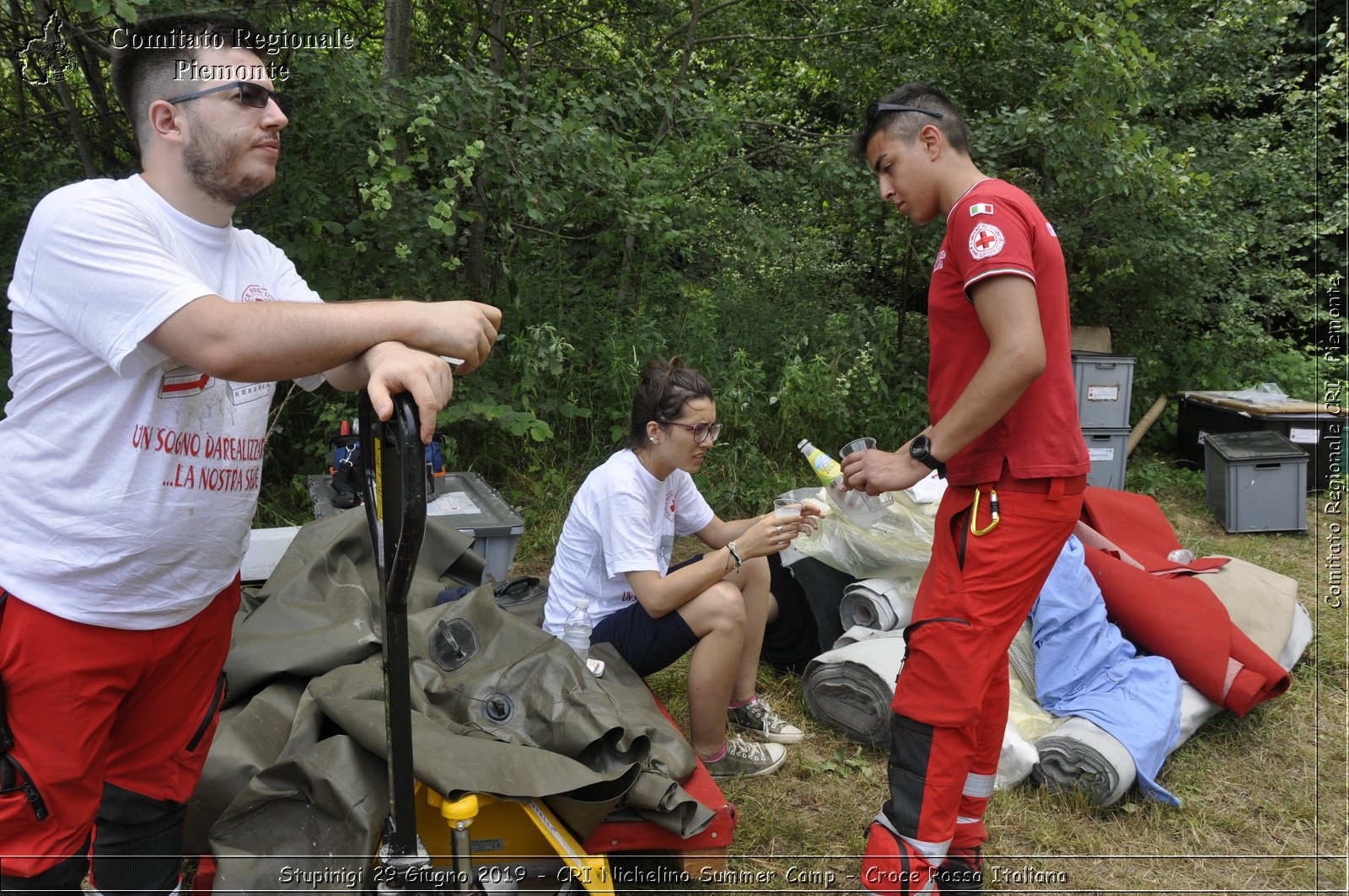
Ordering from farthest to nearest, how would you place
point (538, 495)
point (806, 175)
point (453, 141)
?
point (806, 175) → point (538, 495) → point (453, 141)

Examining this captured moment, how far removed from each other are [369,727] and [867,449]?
160cm

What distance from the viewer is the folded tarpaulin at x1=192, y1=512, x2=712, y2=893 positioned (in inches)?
92.1

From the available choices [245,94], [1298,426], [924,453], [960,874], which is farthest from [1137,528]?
[245,94]

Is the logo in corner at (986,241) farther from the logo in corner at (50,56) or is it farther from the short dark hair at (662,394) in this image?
the logo in corner at (50,56)

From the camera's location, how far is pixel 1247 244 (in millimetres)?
8531

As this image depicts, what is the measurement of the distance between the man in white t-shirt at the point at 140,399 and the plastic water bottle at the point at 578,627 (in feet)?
5.11

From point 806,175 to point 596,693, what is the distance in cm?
556

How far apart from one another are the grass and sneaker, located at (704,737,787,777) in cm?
4

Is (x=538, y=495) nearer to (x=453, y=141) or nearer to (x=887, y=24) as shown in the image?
(x=453, y=141)

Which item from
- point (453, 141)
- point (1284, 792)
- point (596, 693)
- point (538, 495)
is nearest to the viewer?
point (596, 693)

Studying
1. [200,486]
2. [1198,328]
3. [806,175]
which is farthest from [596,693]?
[1198,328]

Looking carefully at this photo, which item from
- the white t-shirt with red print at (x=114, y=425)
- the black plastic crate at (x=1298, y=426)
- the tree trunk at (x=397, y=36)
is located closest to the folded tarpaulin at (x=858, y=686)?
the white t-shirt with red print at (x=114, y=425)

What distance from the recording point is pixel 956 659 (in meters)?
2.52

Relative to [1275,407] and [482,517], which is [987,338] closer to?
[482,517]
